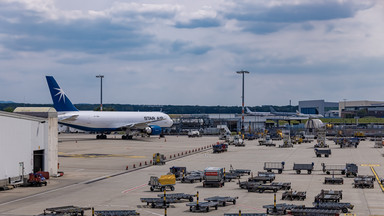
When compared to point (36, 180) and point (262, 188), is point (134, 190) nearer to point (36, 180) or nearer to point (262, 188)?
point (36, 180)

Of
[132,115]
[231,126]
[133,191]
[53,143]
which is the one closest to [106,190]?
[133,191]

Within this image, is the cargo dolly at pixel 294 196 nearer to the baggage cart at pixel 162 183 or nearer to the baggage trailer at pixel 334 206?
the baggage trailer at pixel 334 206

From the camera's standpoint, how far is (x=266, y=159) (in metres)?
73.4

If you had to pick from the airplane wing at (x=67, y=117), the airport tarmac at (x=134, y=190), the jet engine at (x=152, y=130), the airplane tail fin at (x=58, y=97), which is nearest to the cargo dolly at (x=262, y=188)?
the airport tarmac at (x=134, y=190)

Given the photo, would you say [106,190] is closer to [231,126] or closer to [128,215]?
[128,215]

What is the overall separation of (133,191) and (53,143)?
13.4m

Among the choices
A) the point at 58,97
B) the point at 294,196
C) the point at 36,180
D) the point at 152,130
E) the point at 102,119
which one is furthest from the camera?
the point at 152,130

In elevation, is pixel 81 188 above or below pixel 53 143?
below

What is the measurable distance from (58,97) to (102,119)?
11904 millimetres

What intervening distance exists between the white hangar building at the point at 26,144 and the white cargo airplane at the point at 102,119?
2094 inches

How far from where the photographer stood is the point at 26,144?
154ft

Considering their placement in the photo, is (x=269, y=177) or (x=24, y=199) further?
(x=269, y=177)

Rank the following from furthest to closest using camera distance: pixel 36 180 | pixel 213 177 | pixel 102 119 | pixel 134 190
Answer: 1. pixel 102 119
2. pixel 36 180
3. pixel 213 177
4. pixel 134 190

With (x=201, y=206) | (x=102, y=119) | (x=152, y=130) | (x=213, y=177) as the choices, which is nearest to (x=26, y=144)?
(x=213, y=177)
